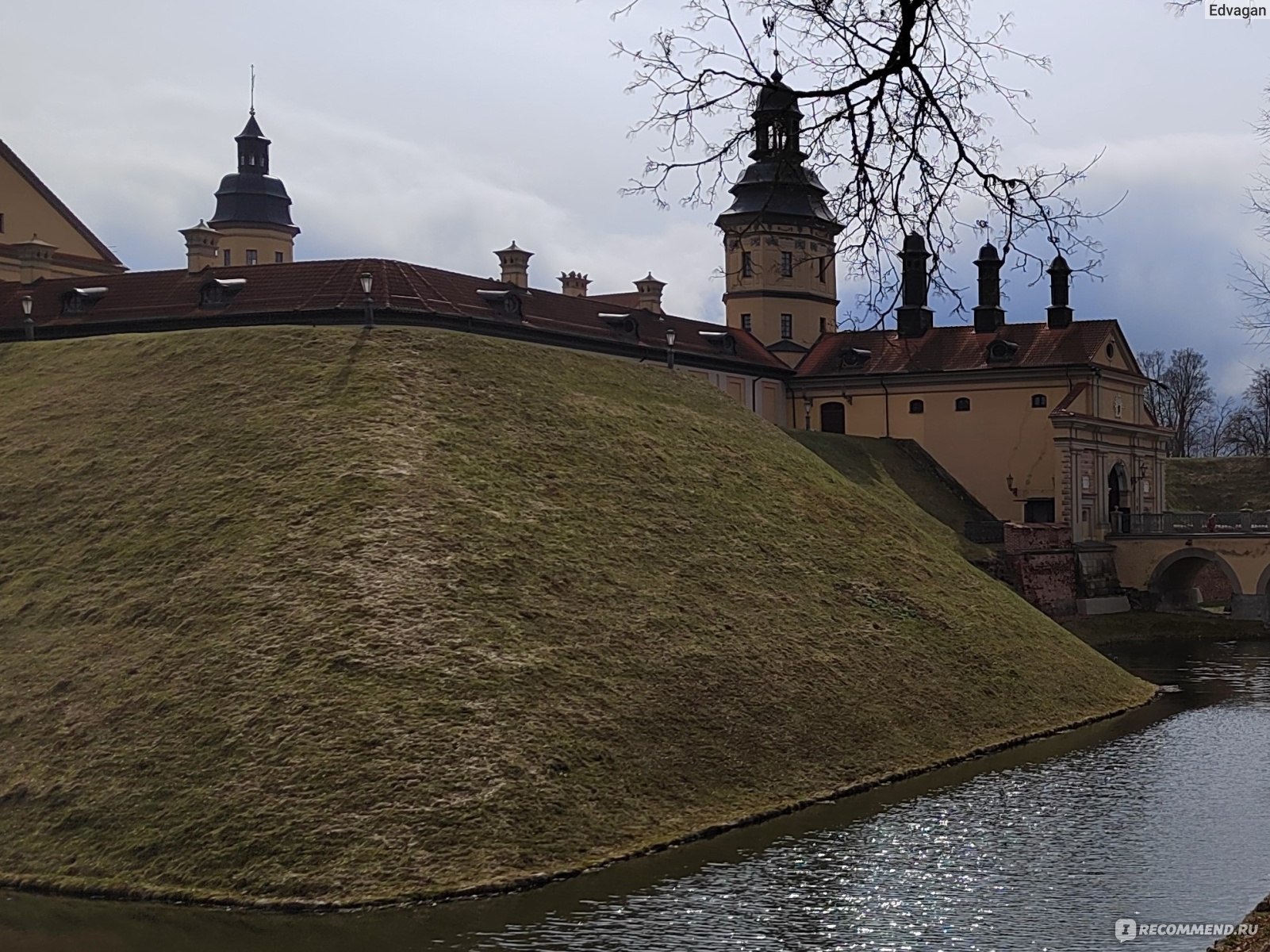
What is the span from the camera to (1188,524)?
235 ft

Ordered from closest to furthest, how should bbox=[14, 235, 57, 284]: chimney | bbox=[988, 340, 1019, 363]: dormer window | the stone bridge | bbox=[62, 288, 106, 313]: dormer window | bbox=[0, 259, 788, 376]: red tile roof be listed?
1. bbox=[0, 259, 788, 376]: red tile roof
2. bbox=[62, 288, 106, 313]: dormer window
3. bbox=[14, 235, 57, 284]: chimney
4. the stone bridge
5. bbox=[988, 340, 1019, 363]: dormer window

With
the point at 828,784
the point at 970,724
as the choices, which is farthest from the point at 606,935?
the point at 970,724

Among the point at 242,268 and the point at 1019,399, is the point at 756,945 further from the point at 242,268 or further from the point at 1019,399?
the point at 1019,399

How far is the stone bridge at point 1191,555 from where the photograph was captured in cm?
6750

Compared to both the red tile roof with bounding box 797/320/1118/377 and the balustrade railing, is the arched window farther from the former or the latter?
the balustrade railing

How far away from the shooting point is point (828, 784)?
2925cm

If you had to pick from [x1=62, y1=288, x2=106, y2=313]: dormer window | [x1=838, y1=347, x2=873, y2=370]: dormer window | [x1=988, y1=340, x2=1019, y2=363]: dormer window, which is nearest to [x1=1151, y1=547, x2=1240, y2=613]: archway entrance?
[x1=988, y1=340, x2=1019, y2=363]: dormer window

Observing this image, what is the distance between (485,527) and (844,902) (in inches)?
566

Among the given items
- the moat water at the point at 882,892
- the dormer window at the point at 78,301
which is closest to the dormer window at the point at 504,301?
the dormer window at the point at 78,301

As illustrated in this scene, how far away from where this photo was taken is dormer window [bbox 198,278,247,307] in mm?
58688

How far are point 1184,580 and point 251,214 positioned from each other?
57.6 meters

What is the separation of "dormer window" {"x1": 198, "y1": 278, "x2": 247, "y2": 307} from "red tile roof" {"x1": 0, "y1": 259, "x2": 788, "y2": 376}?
0.19 meters

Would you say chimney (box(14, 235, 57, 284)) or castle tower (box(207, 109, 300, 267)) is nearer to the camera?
chimney (box(14, 235, 57, 284))

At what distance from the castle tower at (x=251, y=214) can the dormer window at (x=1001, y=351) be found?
144ft
